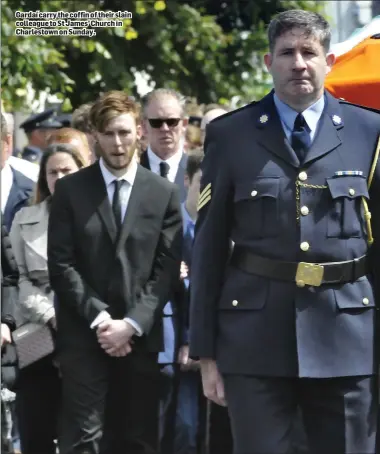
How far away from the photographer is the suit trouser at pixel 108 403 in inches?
263

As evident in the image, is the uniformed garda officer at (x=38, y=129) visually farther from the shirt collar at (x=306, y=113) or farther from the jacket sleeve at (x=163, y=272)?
the shirt collar at (x=306, y=113)

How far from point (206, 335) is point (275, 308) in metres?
0.28

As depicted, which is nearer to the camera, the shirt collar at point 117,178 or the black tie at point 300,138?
the black tie at point 300,138

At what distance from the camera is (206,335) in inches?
198

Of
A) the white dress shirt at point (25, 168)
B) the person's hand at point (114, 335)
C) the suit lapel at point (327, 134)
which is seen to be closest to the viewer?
the suit lapel at point (327, 134)

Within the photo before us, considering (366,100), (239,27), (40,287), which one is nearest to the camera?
(366,100)

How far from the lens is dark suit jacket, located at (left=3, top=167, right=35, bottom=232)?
8.03m

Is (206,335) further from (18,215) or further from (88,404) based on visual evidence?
(18,215)

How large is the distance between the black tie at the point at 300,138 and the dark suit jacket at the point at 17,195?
10.4 ft

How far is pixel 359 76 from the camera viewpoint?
6195mm

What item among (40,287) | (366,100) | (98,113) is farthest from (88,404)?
(366,100)

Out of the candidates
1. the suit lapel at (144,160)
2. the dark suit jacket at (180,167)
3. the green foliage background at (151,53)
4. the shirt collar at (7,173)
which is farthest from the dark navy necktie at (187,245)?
the green foliage background at (151,53)

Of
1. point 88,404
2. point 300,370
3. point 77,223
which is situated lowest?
point 88,404

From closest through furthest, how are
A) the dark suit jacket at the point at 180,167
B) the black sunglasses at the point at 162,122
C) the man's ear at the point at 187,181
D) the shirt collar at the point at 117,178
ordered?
the shirt collar at the point at 117,178, the man's ear at the point at 187,181, the dark suit jacket at the point at 180,167, the black sunglasses at the point at 162,122
